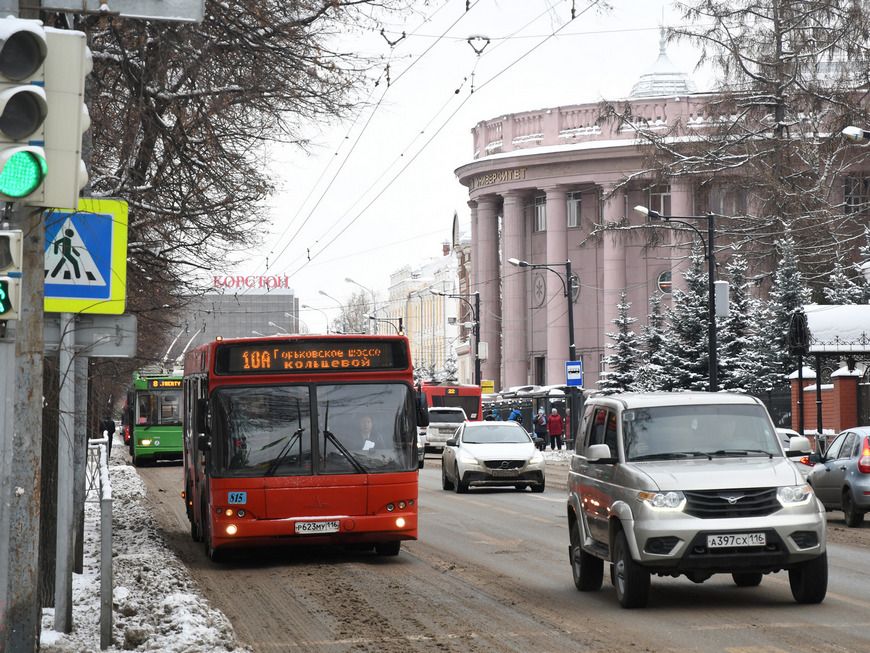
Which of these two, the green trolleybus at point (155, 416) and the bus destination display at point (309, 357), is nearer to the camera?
the bus destination display at point (309, 357)

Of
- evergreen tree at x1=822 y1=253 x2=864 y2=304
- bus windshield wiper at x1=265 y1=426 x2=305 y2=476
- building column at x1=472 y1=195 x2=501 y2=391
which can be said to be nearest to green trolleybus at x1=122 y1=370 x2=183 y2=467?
evergreen tree at x1=822 y1=253 x2=864 y2=304

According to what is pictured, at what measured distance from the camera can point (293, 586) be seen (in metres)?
15.1

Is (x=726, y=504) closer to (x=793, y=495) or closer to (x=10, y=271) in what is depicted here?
(x=793, y=495)

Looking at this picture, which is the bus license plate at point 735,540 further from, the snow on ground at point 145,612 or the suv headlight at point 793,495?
the snow on ground at point 145,612

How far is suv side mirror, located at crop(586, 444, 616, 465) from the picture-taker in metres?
12.7

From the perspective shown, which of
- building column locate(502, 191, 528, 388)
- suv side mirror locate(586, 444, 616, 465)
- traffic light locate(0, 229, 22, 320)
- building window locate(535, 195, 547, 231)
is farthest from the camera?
building window locate(535, 195, 547, 231)

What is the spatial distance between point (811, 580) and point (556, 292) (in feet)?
235

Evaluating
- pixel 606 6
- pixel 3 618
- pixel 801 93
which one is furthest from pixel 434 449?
pixel 3 618

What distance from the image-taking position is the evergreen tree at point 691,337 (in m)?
52.2

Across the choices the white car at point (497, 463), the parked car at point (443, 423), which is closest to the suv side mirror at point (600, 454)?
the white car at point (497, 463)

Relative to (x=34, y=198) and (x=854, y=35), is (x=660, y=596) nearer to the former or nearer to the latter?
(x=34, y=198)

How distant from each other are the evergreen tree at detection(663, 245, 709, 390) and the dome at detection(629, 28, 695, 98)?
29395mm

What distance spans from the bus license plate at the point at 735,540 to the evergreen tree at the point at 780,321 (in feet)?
122

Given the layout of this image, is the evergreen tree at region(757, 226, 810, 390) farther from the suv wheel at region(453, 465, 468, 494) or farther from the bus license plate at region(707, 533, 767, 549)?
the bus license plate at region(707, 533, 767, 549)
